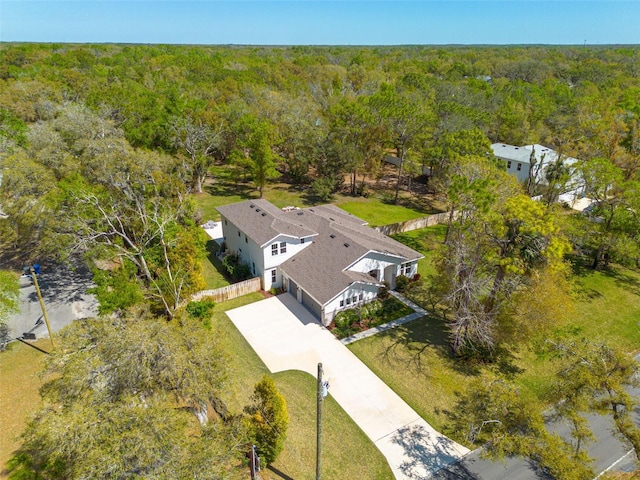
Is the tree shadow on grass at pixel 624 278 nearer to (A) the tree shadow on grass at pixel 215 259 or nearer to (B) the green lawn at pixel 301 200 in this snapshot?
(B) the green lawn at pixel 301 200

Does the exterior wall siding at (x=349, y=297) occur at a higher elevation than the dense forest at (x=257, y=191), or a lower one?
lower

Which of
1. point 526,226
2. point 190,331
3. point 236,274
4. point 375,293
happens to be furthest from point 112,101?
point 526,226

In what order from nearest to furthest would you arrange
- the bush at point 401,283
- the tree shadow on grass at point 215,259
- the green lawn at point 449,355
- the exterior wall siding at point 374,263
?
the green lawn at point 449,355 < the exterior wall siding at point 374,263 < the bush at point 401,283 < the tree shadow on grass at point 215,259

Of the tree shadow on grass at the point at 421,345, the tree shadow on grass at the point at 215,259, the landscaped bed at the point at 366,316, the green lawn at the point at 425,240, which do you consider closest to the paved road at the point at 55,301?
the tree shadow on grass at the point at 215,259

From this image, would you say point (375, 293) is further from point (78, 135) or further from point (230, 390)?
point (78, 135)

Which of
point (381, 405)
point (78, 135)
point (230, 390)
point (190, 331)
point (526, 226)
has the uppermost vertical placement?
point (78, 135)

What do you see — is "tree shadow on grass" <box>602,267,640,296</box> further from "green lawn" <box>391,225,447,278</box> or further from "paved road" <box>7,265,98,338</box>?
"paved road" <box>7,265,98,338</box>
